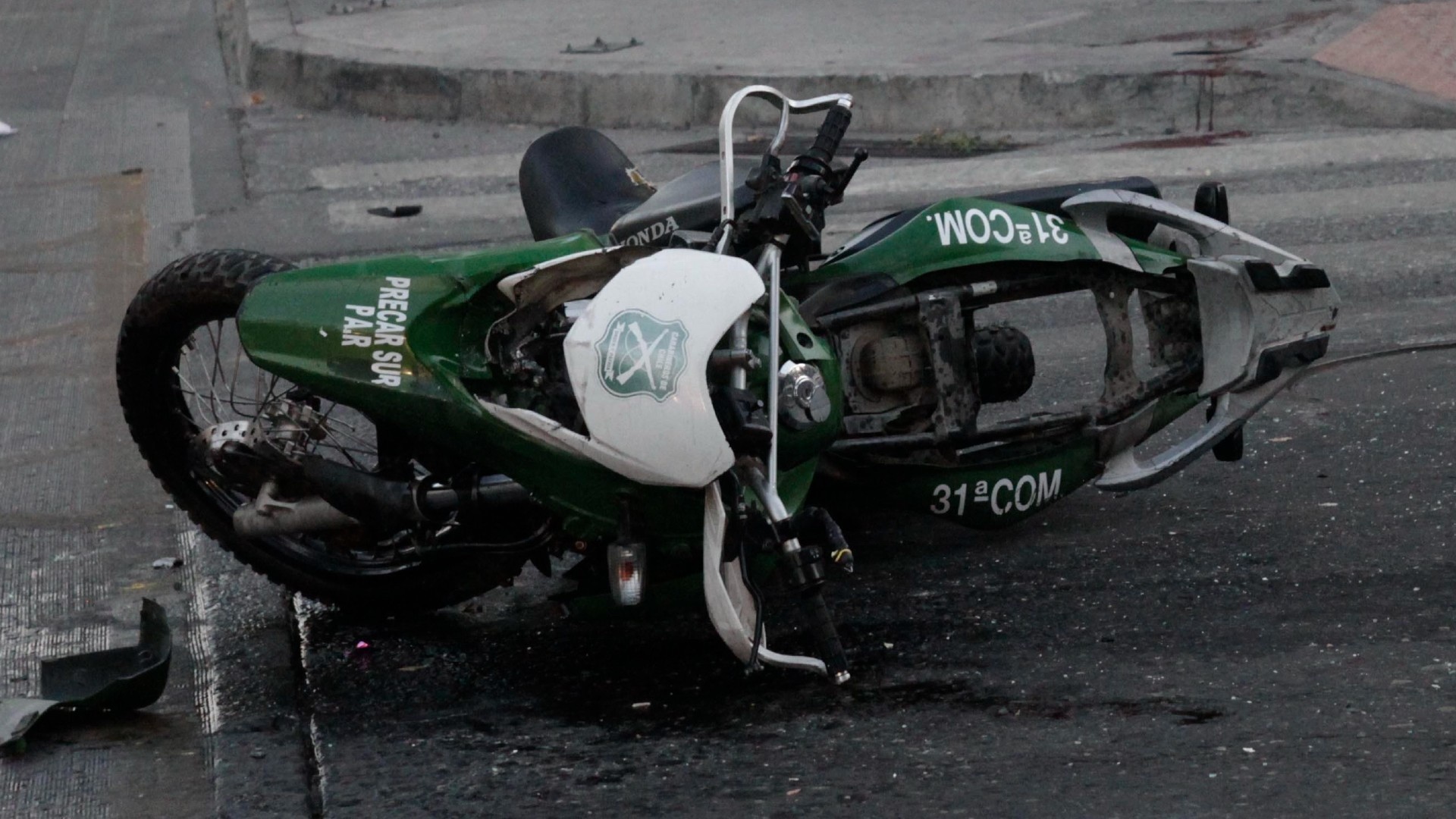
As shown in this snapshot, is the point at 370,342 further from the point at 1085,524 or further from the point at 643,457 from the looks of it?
the point at 1085,524

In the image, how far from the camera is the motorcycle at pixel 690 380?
3803 millimetres

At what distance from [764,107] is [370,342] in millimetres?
7387

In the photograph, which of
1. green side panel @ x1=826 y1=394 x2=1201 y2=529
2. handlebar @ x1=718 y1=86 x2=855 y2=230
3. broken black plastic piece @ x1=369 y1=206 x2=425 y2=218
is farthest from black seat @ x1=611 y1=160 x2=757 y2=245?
broken black plastic piece @ x1=369 y1=206 x2=425 y2=218

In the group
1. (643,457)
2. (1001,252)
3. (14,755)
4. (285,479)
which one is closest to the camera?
(643,457)

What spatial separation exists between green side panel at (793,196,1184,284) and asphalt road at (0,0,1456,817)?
0.81 m

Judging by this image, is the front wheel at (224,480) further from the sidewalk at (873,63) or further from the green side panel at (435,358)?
the sidewalk at (873,63)

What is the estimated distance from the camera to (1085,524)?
5086 mm

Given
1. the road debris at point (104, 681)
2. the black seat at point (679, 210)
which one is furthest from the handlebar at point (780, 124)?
the road debris at point (104, 681)

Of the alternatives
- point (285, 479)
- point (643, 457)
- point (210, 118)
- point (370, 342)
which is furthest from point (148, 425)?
point (210, 118)

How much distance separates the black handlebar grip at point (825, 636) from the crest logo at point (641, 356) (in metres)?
0.53

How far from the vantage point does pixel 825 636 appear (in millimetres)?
3783

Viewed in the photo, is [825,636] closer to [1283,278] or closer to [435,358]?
[435,358]

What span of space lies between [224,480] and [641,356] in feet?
4.15

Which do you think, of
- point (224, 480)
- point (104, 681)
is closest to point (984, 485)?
point (224, 480)
